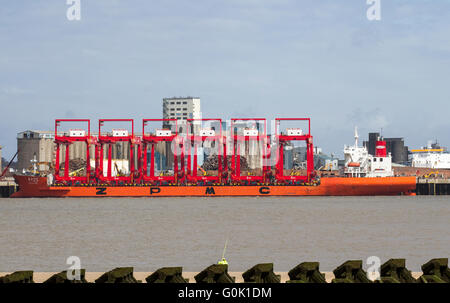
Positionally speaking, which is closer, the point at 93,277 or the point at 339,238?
the point at 93,277

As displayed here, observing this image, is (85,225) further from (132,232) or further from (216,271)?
(216,271)

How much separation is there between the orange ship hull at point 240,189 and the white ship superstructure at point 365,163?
2.19 meters

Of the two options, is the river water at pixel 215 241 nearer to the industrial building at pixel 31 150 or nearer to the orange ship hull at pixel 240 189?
the orange ship hull at pixel 240 189

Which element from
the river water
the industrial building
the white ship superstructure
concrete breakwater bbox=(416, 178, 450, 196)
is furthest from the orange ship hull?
the industrial building

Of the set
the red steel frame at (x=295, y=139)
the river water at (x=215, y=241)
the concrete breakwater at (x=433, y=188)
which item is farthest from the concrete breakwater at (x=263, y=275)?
the concrete breakwater at (x=433, y=188)

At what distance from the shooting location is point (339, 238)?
40062 millimetres

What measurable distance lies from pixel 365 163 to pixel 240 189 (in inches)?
840

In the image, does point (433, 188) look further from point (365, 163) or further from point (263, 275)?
point (263, 275)

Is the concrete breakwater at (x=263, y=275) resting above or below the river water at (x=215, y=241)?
above

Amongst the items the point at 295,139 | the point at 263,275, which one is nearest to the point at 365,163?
the point at 295,139

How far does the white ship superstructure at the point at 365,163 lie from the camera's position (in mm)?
109312

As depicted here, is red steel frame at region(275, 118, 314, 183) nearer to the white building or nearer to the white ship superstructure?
the white ship superstructure
